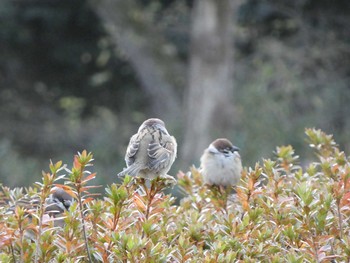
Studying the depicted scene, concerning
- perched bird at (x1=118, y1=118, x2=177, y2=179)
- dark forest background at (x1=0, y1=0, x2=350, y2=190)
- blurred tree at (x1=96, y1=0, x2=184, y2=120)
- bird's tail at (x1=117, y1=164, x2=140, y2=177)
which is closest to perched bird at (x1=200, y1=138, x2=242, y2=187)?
perched bird at (x1=118, y1=118, x2=177, y2=179)

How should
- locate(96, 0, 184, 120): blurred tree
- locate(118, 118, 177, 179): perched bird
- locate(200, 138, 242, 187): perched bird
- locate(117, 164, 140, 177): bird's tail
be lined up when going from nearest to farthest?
1. locate(117, 164, 140, 177): bird's tail
2. locate(118, 118, 177, 179): perched bird
3. locate(200, 138, 242, 187): perched bird
4. locate(96, 0, 184, 120): blurred tree

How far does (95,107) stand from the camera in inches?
750

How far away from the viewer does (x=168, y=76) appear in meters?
17.5

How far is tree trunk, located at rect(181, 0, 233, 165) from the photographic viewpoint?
1466 centimetres

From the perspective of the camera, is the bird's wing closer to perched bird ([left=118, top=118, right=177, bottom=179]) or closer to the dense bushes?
perched bird ([left=118, top=118, right=177, bottom=179])

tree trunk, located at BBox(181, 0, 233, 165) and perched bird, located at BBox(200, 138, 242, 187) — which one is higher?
tree trunk, located at BBox(181, 0, 233, 165)

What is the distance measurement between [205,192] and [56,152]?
1383 centimetres

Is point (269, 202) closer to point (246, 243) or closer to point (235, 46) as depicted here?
point (246, 243)

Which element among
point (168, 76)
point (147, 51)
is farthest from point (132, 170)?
point (168, 76)

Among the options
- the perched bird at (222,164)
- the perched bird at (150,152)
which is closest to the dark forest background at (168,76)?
the perched bird at (222,164)

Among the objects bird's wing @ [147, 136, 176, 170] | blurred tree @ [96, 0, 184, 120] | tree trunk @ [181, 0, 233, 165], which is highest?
blurred tree @ [96, 0, 184, 120]

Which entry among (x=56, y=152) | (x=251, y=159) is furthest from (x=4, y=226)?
(x=56, y=152)

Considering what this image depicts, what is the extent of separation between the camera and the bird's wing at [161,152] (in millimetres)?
4859

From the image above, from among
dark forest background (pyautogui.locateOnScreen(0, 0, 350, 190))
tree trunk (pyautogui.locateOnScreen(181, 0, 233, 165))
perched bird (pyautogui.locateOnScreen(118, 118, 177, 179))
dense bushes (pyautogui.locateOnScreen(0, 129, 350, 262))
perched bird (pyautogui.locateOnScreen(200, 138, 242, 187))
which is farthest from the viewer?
dark forest background (pyautogui.locateOnScreen(0, 0, 350, 190))
